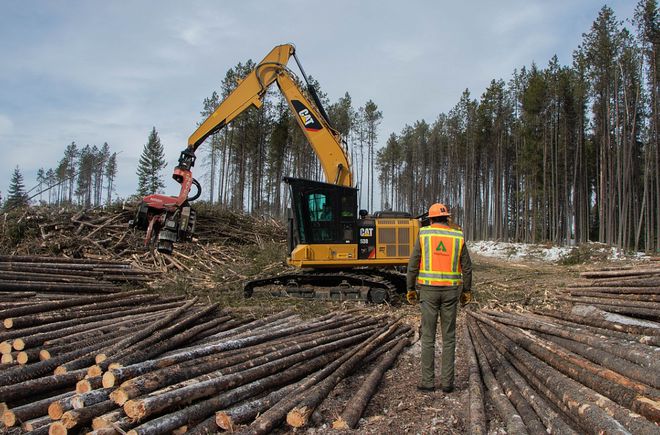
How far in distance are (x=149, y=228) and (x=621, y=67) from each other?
30227 millimetres

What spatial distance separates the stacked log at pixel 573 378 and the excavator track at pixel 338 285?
4168 mm

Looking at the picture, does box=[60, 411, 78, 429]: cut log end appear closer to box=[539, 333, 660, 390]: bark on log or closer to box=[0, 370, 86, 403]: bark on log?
box=[0, 370, 86, 403]: bark on log

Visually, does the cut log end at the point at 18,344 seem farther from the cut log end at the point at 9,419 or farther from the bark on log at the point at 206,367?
the bark on log at the point at 206,367

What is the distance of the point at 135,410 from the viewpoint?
395 centimetres

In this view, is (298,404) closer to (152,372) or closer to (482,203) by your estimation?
(152,372)

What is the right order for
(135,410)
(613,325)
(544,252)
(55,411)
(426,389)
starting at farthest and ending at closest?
(544,252) → (613,325) → (426,389) → (55,411) → (135,410)

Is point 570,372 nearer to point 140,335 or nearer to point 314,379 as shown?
point 314,379

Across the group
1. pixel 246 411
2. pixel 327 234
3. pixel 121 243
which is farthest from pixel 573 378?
pixel 121 243

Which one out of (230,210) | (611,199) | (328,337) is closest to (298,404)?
(328,337)

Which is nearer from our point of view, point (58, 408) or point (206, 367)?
point (58, 408)

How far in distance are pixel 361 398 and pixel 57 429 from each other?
2727 millimetres

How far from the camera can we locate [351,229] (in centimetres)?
1120

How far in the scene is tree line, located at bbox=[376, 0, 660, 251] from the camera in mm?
28688

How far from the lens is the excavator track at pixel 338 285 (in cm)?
1107
